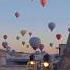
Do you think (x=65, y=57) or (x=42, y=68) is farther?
(x=65, y=57)

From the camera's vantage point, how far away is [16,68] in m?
36.2

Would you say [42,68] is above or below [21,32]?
below

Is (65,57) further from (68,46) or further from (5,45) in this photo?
(5,45)


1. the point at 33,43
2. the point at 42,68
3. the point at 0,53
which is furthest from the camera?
the point at 0,53

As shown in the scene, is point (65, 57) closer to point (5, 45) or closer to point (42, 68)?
point (42, 68)

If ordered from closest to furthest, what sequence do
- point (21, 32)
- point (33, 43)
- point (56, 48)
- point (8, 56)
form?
point (33, 43) → point (21, 32) → point (56, 48) → point (8, 56)

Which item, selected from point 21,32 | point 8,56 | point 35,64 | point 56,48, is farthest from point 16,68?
point 35,64

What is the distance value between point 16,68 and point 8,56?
1156cm

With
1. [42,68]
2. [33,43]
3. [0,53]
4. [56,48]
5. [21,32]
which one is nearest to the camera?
[42,68]

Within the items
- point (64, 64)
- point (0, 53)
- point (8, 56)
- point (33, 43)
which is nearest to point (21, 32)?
point (33, 43)

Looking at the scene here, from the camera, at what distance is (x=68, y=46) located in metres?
24.1

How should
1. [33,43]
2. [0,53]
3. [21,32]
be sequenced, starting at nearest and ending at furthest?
[33,43]
[21,32]
[0,53]

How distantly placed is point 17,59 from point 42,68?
29.8 meters

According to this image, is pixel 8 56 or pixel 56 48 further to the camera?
pixel 8 56
